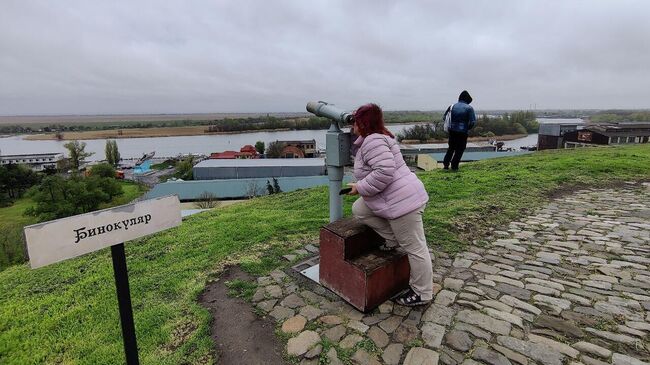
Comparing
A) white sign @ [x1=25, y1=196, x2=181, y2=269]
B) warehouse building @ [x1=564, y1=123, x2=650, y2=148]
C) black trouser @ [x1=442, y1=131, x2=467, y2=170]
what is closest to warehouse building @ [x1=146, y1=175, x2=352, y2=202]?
black trouser @ [x1=442, y1=131, x2=467, y2=170]

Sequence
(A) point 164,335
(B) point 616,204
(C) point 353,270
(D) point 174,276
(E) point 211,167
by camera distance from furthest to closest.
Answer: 1. (E) point 211,167
2. (B) point 616,204
3. (D) point 174,276
4. (C) point 353,270
5. (A) point 164,335

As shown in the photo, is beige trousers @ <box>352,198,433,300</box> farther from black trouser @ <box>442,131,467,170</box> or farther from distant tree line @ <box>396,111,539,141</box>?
distant tree line @ <box>396,111,539,141</box>

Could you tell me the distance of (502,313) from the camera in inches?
102

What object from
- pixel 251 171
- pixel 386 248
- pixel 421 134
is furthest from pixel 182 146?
pixel 386 248

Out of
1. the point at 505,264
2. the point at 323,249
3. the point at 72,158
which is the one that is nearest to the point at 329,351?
the point at 323,249

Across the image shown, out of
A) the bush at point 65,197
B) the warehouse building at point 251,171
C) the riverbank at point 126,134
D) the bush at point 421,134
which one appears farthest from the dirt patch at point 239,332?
the riverbank at point 126,134

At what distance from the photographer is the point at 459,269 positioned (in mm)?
3346

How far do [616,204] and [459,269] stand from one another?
3959 mm

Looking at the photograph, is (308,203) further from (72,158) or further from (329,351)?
(72,158)

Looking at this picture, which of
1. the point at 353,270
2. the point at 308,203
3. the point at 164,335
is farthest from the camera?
the point at 308,203

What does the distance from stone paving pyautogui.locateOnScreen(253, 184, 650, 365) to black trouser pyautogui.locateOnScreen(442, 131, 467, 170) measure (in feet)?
11.6

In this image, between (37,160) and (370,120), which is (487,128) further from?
(37,160)

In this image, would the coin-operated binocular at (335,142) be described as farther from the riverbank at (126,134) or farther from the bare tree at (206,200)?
the riverbank at (126,134)

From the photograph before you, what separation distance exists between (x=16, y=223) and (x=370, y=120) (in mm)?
30421
